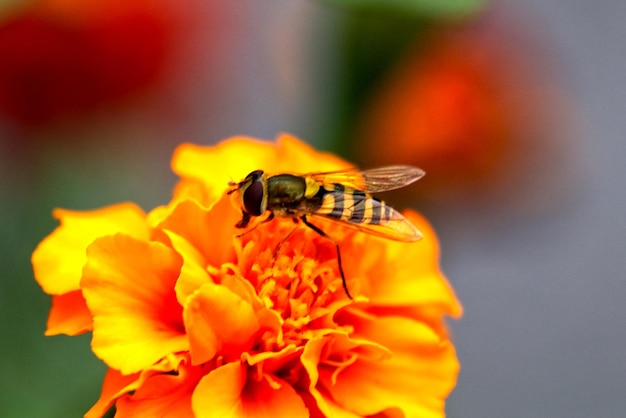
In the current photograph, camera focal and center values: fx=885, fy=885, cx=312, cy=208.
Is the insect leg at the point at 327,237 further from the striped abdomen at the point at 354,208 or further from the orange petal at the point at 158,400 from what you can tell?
the orange petal at the point at 158,400

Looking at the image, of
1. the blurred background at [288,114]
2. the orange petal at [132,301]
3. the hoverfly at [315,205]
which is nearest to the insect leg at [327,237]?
the hoverfly at [315,205]

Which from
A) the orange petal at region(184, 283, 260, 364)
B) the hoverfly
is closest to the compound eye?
the hoverfly

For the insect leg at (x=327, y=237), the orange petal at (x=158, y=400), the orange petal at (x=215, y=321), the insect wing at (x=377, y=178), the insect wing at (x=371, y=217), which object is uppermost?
the insect wing at (x=377, y=178)

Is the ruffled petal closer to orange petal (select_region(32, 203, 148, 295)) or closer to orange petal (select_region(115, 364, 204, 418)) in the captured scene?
orange petal (select_region(115, 364, 204, 418))

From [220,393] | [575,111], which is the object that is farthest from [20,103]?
[575,111]

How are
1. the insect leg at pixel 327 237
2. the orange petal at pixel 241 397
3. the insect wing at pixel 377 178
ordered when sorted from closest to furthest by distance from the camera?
the orange petal at pixel 241 397 → the insect leg at pixel 327 237 → the insect wing at pixel 377 178

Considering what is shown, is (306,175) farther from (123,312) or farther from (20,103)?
(20,103)
